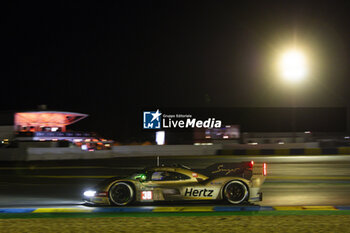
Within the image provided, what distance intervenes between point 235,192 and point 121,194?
2.36 m

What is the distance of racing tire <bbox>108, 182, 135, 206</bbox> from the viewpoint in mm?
8805

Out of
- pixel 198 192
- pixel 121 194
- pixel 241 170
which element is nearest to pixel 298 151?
pixel 241 170

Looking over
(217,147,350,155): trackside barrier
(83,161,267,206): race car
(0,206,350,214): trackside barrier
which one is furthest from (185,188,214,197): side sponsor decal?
(217,147,350,155): trackside barrier

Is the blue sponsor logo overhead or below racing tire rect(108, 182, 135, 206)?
overhead

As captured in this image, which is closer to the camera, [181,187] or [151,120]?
[181,187]

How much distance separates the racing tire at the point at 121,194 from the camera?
8.80 m

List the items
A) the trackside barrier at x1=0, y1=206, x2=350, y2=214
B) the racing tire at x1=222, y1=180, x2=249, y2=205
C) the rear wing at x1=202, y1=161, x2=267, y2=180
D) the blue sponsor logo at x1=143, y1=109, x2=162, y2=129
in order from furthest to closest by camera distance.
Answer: the blue sponsor logo at x1=143, y1=109, x2=162, y2=129 < the rear wing at x1=202, y1=161, x2=267, y2=180 < the racing tire at x1=222, y1=180, x2=249, y2=205 < the trackside barrier at x1=0, y1=206, x2=350, y2=214

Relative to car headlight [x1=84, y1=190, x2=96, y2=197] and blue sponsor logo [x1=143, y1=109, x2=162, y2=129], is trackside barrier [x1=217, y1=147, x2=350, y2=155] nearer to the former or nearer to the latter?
blue sponsor logo [x1=143, y1=109, x2=162, y2=129]

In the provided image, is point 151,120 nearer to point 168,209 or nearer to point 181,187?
point 181,187

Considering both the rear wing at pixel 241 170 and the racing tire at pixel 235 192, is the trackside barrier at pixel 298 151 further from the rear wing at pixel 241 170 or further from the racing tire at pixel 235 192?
the racing tire at pixel 235 192

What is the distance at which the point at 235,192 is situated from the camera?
8.75 meters

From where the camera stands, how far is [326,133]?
205 feet

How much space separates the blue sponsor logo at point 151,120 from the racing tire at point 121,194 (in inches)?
1325

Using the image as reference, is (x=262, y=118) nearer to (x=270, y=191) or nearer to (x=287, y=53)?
(x=287, y=53)
